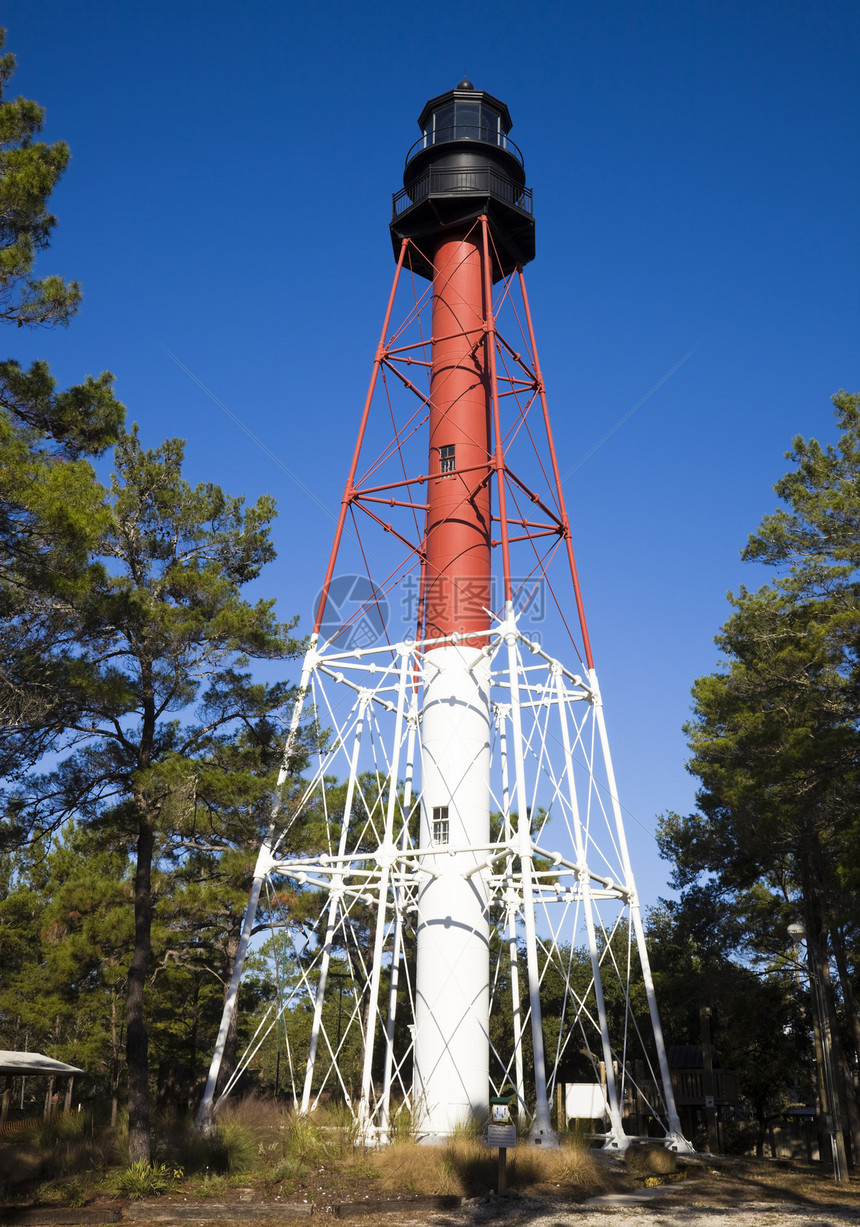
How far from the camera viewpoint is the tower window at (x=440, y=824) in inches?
741

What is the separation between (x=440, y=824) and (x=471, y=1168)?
663 cm

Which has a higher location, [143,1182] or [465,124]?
[465,124]

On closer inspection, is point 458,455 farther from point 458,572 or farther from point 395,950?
point 395,950

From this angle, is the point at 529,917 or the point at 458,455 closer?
the point at 529,917

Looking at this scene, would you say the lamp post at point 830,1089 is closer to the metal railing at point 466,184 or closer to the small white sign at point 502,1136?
the small white sign at point 502,1136

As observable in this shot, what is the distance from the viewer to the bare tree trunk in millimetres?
14047

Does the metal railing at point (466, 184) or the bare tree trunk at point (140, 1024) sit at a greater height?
the metal railing at point (466, 184)

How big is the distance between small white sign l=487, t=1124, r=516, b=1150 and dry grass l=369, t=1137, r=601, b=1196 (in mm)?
1096

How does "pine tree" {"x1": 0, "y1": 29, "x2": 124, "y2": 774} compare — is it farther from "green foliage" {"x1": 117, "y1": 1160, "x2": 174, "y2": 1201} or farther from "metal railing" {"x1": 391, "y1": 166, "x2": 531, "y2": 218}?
"metal railing" {"x1": 391, "y1": 166, "x2": 531, "y2": 218}

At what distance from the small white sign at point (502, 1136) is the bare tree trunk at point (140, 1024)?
5.00 m

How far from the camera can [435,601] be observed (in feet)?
65.7

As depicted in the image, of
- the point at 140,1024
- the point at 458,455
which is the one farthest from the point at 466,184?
the point at 140,1024

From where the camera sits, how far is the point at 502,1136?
12.1 m

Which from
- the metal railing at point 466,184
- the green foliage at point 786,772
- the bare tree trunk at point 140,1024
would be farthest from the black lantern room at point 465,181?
the bare tree trunk at point 140,1024
